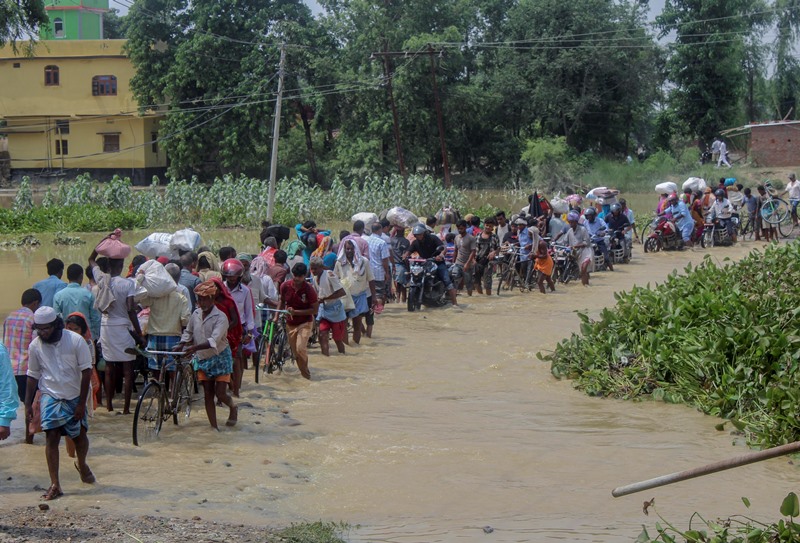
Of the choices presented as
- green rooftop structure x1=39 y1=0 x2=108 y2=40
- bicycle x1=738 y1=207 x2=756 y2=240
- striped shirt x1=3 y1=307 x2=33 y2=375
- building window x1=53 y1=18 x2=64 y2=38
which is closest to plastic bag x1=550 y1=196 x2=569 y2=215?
bicycle x1=738 y1=207 x2=756 y2=240

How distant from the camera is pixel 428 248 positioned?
17.4 metres

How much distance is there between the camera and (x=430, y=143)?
165 feet

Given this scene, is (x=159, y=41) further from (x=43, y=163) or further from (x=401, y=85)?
(x=401, y=85)

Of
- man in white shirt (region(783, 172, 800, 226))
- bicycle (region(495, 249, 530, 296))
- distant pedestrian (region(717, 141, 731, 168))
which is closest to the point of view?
bicycle (region(495, 249, 530, 296))

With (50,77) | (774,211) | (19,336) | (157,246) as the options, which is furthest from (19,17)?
(50,77)

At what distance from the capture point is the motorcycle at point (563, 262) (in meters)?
20.5

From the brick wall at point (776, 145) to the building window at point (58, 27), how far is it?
130 ft

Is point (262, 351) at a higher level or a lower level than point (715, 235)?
lower

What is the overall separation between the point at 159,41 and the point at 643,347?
140 ft

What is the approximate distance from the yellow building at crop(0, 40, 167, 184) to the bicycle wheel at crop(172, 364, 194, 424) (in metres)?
42.7

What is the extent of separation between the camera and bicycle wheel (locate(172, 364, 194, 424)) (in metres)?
9.52

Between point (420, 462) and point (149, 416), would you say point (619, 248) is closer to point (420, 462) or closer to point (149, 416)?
point (420, 462)

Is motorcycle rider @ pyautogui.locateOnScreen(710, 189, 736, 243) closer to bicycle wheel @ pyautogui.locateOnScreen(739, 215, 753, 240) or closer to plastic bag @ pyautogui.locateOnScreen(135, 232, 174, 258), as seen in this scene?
bicycle wheel @ pyautogui.locateOnScreen(739, 215, 753, 240)

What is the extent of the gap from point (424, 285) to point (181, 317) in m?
8.16
